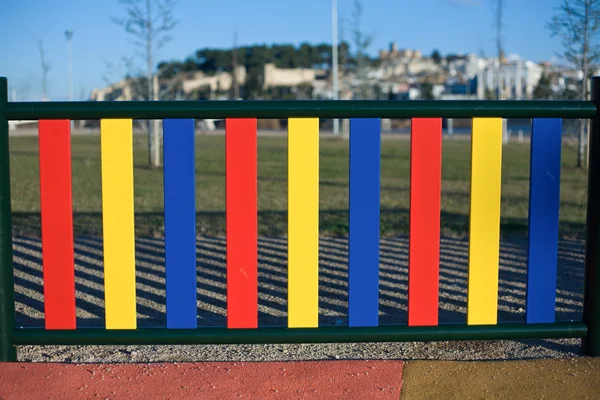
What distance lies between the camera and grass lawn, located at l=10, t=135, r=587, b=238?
28.4ft

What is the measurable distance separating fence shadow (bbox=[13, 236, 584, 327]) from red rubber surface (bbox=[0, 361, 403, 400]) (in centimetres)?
90

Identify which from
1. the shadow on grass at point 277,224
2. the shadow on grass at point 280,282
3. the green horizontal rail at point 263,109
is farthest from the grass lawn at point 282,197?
the green horizontal rail at point 263,109

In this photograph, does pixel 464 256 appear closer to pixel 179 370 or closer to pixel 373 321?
pixel 373 321

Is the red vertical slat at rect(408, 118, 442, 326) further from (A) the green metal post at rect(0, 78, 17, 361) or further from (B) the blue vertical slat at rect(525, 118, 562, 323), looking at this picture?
(A) the green metal post at rect(0, 78, 17, 361)

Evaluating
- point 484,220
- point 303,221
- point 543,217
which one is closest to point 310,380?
point 303,221

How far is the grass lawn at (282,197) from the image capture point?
865 cm

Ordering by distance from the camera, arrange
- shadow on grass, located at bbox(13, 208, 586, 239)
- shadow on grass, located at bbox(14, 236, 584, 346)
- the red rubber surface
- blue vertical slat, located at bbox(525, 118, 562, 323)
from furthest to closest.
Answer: shadow on grass, located at bbox(13, 208, 586, 239)
shadow on grass, located at bbox(14, 236, 584, 346)
blue vertical slat, located at bbox(525, 118, 562, 323)
the red rubber surface

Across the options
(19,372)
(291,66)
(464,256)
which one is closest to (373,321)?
(19,372)

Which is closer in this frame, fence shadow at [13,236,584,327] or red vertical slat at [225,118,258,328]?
red vertical slat at [225,118,258,328]

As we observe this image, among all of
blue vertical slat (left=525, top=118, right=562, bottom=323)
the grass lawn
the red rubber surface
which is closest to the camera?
the red rubber surface

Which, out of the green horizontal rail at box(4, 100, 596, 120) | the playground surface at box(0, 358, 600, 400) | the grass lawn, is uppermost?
the green horizontal rail at box(4, 100, 596, 120)

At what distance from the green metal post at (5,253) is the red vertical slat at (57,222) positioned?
0.54 ft

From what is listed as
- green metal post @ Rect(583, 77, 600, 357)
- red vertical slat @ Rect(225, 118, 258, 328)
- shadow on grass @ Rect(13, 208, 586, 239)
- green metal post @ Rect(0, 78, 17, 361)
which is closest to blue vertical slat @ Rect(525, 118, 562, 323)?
green metal post @ Rect(583, 77, 600, 357)

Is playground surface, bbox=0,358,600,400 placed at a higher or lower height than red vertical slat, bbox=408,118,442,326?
lower
